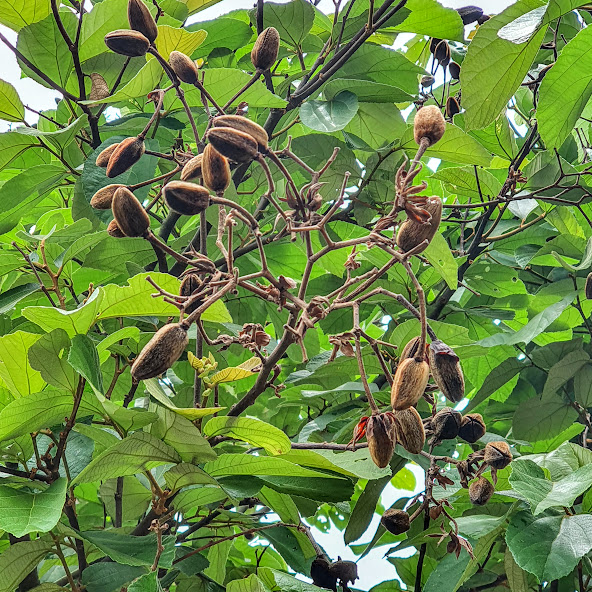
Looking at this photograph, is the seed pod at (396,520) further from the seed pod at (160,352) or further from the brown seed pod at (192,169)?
the brown seed pod at (192,169)

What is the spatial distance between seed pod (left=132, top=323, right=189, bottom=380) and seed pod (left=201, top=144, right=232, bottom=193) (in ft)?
0.63

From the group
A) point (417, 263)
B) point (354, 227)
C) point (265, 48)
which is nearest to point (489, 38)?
point (265, 48)

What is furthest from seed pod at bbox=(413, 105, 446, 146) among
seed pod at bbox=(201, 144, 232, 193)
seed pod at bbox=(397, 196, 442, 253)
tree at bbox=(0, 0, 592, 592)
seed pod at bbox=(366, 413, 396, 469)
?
seed pod at bbox=(366, 413, 396, 469)

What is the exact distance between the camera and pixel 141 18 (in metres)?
1.16

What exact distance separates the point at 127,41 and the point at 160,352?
54 cm

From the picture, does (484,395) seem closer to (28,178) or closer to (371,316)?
(371,316)

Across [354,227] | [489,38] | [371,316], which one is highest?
[489,38]

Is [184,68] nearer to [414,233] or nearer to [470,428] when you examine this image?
[414,233]

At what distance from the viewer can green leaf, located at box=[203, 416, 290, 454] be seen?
0.99m

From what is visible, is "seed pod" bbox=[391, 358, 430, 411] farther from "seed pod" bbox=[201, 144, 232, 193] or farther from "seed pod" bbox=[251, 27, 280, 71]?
"seed pod" bbox=[251, 27, 280, 71]

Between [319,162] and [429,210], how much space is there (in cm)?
72

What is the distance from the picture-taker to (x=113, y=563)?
1.13 m

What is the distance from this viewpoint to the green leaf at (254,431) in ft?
3.25

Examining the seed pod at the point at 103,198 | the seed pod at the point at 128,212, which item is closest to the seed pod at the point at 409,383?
the seed pod at the point at 128,212
